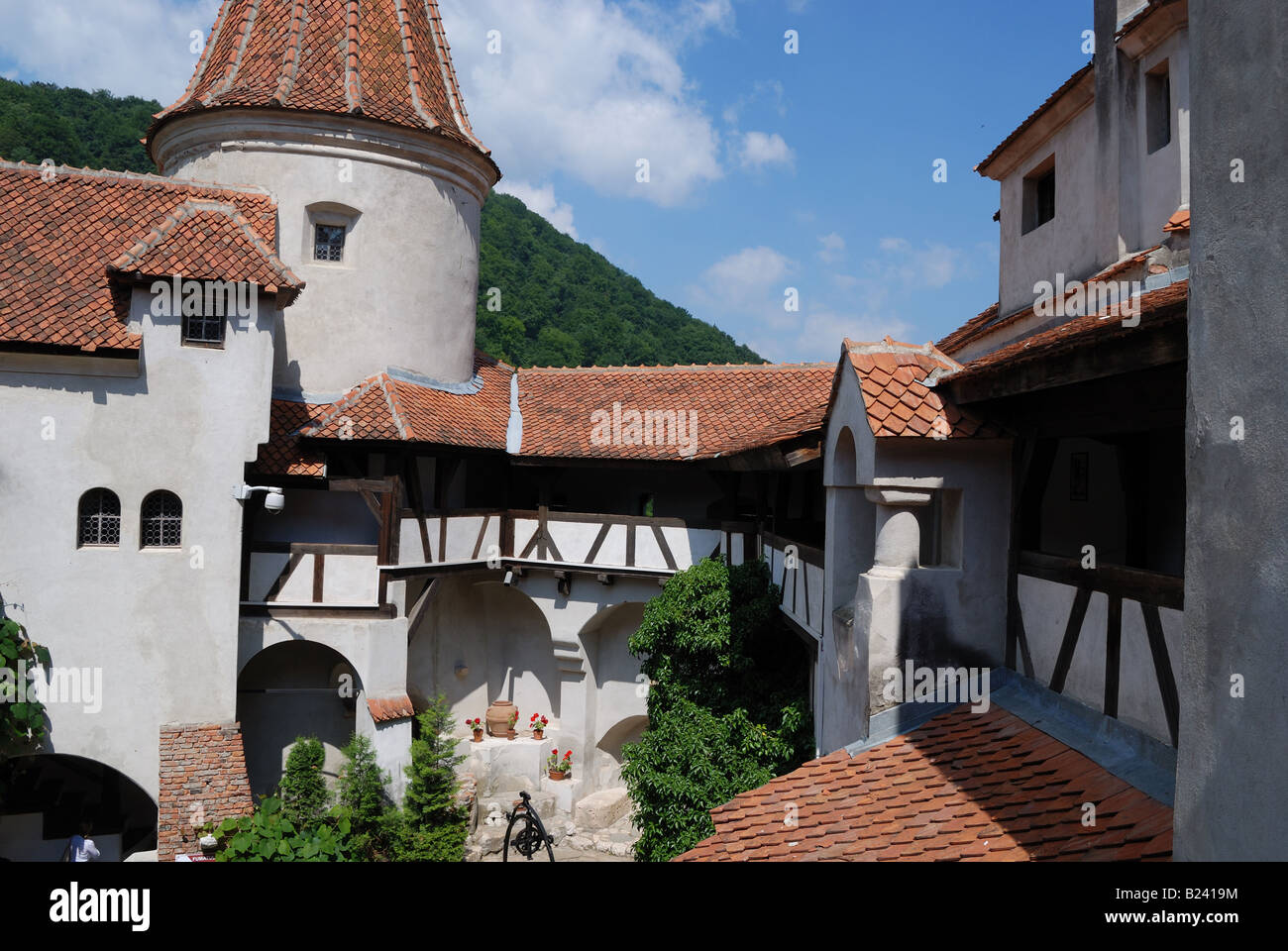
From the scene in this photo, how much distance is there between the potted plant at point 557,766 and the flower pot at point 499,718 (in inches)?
38.7

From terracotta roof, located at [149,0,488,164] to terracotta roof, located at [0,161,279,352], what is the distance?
1793 millimetres

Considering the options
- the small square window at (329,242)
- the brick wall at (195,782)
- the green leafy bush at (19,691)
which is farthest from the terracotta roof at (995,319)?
the green leafy bush at (19,691)

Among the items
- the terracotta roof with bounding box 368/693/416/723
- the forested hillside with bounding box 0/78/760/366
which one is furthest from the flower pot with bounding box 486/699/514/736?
the forested hillside with bounding box 0/78/760/366

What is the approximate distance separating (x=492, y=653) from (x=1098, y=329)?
15.3m

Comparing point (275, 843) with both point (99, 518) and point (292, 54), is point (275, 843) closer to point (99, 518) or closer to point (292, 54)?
point (99, 518)

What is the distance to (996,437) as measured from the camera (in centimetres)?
694

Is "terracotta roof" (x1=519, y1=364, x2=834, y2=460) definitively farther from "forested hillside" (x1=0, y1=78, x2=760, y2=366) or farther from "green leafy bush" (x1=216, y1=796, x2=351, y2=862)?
"forested hillside" (x1=0, y1=78, x2=760, y2=366)

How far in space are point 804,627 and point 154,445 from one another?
871cm

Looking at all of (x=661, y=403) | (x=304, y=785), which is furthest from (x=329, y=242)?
(x=304, y=785)

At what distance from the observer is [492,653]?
18.7 meters

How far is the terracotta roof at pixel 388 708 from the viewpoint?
560 inches

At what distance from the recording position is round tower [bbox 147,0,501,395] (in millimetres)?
15344

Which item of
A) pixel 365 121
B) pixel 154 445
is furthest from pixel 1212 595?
pixel 365 121
